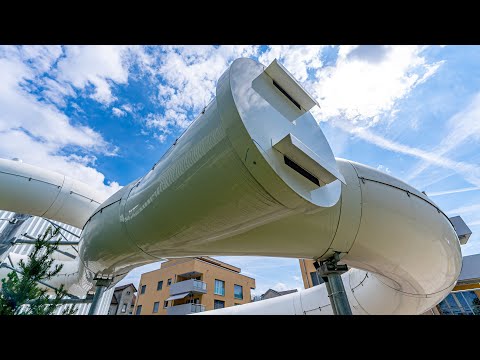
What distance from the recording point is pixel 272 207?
1.72 meters

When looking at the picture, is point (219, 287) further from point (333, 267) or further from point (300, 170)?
point (300, 170)

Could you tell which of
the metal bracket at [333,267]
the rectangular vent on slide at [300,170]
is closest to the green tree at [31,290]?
the metal bracket at [333,267]

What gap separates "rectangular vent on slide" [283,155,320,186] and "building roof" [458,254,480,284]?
626 inches

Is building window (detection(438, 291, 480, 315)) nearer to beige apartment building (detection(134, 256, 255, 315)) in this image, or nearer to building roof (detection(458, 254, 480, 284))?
building roof (detection(458, 254, 480, 284))

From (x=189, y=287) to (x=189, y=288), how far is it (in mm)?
77

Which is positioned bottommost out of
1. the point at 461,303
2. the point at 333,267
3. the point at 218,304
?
the point at 333,267

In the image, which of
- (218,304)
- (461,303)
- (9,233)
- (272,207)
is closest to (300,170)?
(272,207)

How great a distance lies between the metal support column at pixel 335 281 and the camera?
7.93 feet

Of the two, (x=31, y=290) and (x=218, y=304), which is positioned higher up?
(x=218, y=304)

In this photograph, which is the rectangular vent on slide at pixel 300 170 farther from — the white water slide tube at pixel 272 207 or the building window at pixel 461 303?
the building window at pixel 461 303

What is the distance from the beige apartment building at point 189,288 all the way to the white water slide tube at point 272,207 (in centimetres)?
1969
